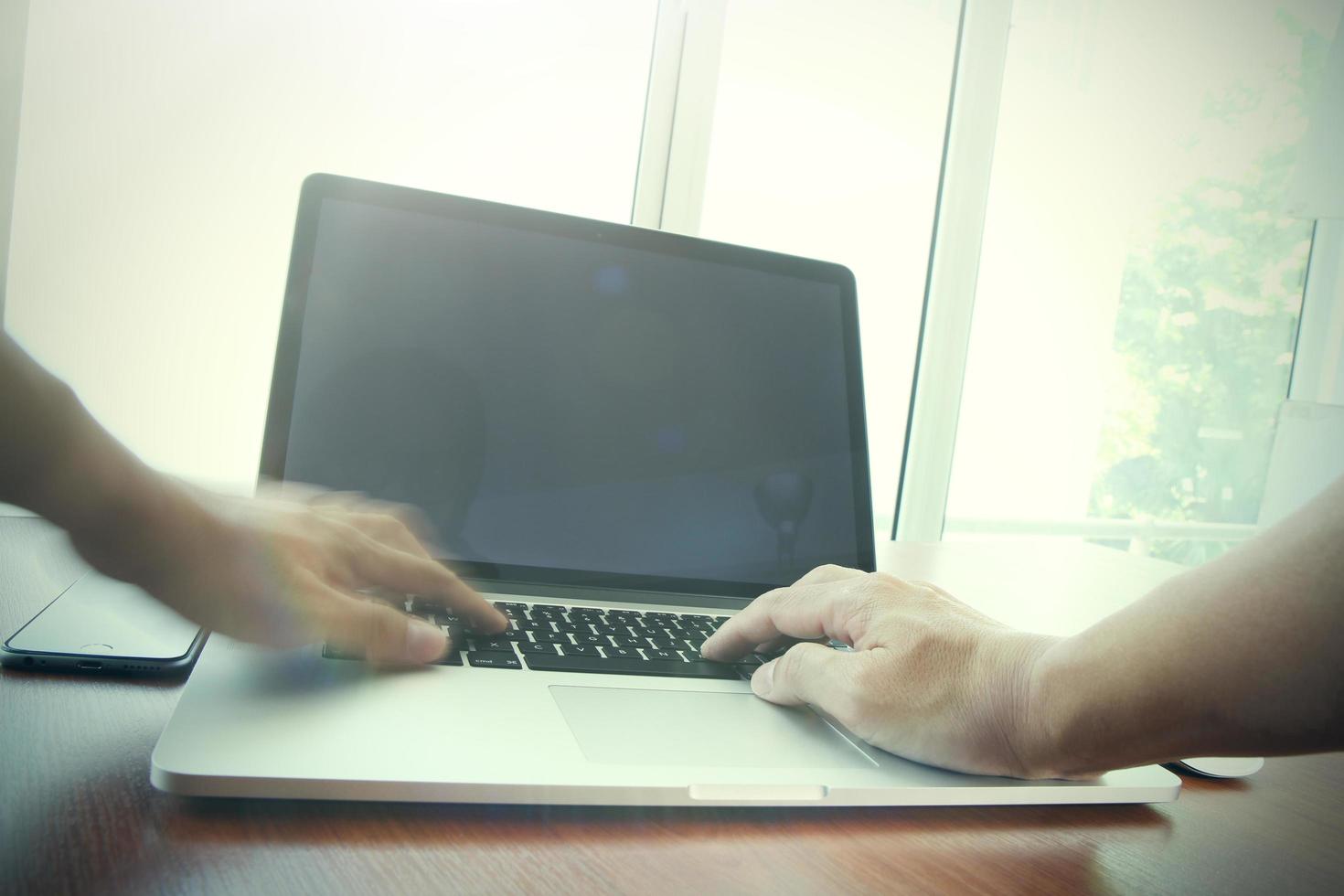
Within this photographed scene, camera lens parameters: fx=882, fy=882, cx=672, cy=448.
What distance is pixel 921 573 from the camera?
1.18 m

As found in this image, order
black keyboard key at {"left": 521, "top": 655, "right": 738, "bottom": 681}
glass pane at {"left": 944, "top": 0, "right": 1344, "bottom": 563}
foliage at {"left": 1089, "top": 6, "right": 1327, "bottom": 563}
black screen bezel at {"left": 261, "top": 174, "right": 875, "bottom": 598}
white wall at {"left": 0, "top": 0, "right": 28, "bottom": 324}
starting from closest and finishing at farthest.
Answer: black keyboard key at {"left": 521, "top": 655, "right": 738, "bottom": 681}
black screen bezel at {"left": 261, "top": 174, "right": 875, "bottom": 598}
white wall at {"left": 0, "top": 0, "right": 28, "bottom": 324}
glass pane at {"left": 944, "top": 0, "right": 1344, "bottom": 563}
foliage at {"left": 1089, "top": 6, "right": 1327, "bottom": 563}

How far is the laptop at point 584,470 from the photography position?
1.52 ft

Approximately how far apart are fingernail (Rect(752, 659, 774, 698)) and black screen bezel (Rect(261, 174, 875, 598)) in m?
0.23

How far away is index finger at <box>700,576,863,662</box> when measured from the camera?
58cm

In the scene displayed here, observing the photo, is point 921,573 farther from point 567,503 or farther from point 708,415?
point 567,503

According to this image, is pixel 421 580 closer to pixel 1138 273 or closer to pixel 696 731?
pixel 696 731

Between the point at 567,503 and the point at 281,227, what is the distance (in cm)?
112

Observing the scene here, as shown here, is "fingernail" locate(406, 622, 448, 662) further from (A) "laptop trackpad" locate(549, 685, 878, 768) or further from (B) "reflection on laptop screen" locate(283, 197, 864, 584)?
(B) "reflection on laptop screen" locate(283, 197, 864, 584)

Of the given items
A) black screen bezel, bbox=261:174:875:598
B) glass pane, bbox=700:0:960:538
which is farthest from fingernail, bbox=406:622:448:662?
glass pane, bbox=700:0:960:538

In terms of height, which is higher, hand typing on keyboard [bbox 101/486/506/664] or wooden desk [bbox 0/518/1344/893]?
hand typing on keyboard [bbox 101/486/506/664]

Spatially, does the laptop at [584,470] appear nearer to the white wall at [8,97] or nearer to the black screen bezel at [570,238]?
the black screen bezel at [570,238]

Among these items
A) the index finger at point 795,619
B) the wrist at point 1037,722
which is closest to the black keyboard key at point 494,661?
the index finger at point 795,619

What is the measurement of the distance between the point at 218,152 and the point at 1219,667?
166cm

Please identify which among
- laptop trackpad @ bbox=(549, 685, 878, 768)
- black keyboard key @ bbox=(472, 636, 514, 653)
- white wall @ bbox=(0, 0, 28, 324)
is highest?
white wall @ bbox=(0, 0, 28, 324)
